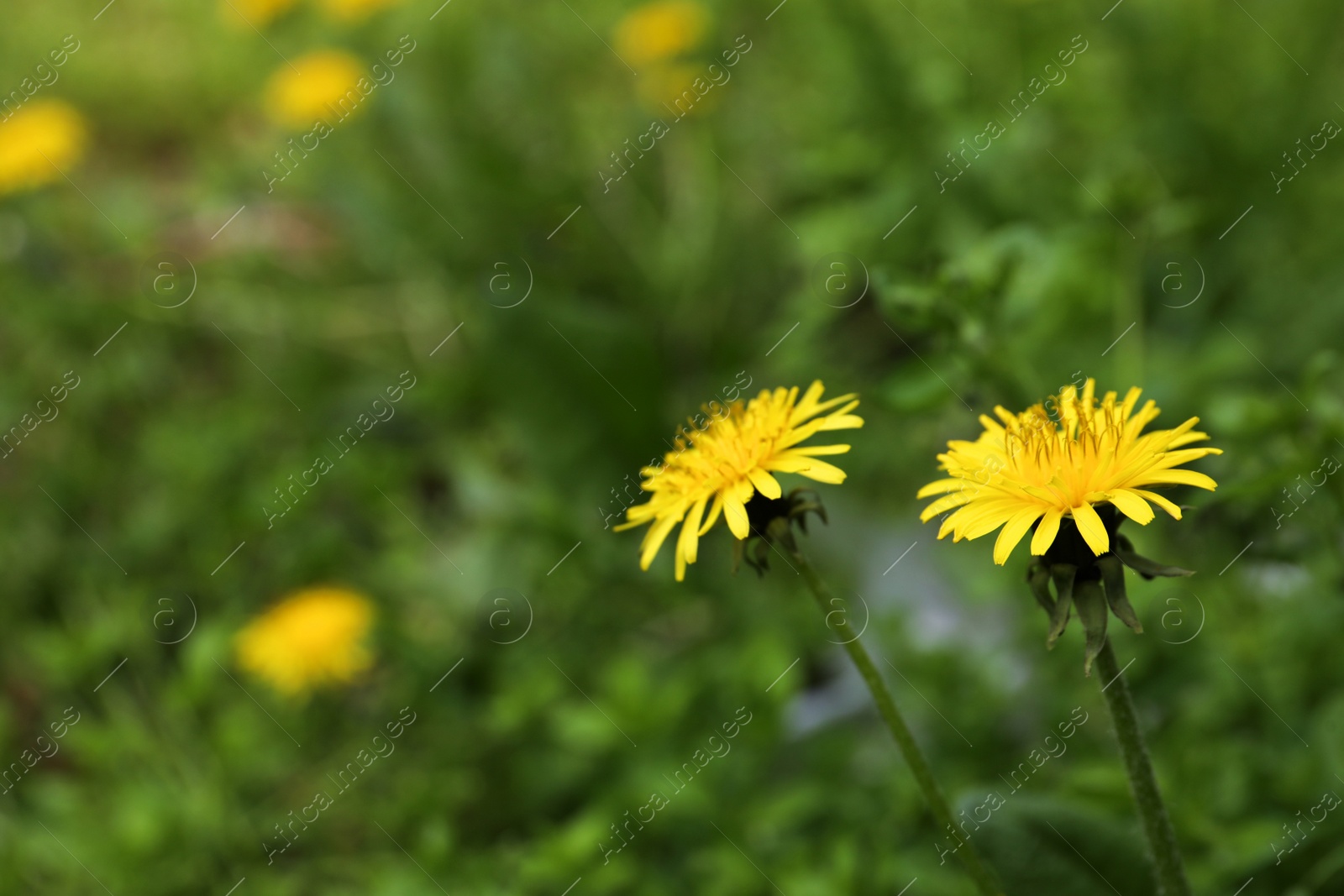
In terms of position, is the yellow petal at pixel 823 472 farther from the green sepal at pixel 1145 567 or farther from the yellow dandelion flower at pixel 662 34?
the yellow dandelion flower at pixel 662 34

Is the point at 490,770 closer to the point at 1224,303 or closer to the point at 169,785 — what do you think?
the point at 169,785

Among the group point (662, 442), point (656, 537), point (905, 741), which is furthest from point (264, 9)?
point (905, 741)

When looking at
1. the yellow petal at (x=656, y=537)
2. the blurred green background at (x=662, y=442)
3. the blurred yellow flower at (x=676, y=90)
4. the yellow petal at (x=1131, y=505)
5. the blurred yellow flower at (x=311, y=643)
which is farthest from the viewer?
the blurred yellow flower at (x=676, y=90)

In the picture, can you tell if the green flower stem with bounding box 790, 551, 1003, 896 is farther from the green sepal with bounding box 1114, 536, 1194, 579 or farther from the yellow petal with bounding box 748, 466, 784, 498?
the green sepal with bounding box 1114, 536, 1194, 579

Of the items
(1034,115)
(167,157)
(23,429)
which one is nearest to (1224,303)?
(1034,115)

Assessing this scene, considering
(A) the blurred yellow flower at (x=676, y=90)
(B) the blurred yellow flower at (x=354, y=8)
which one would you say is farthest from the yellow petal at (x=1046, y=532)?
(B) the blurred yellow flower at (x=354, y=8)

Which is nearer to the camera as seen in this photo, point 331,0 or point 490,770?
point 490,770
